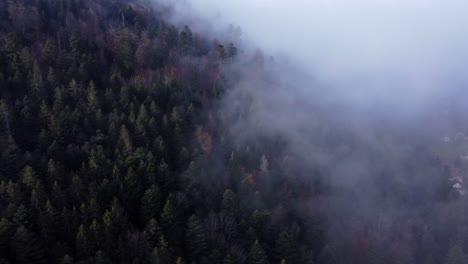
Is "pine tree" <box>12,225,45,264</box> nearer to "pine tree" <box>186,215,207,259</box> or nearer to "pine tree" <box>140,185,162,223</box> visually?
"pine tree" <box>140,185,162,223</box>

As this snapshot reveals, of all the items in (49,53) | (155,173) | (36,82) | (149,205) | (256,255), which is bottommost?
(256,255)

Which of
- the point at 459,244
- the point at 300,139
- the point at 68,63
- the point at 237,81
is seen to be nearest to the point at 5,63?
the point at 68,63

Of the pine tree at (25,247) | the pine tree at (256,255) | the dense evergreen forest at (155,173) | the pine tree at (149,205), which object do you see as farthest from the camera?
the pine tree at (149,205)

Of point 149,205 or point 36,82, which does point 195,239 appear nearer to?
point 149,205

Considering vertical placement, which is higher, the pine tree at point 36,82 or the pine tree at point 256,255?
→ the pine tree at point 36,82

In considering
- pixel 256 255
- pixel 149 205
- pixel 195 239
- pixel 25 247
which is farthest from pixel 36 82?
pixel 256 255

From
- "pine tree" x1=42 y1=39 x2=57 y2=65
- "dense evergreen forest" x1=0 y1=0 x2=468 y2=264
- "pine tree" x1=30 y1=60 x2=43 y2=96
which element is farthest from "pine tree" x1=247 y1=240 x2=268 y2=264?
"pine tree" x1=42 y1=39 x2=57 y2=65

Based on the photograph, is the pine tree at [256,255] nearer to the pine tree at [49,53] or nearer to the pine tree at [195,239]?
the pine tree at [195,239]

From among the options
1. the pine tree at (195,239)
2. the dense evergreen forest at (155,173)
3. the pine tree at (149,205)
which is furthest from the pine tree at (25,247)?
the pine tree at (195,239)

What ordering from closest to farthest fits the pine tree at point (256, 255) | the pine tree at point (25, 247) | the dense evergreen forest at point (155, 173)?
the pine tree at point (25, 247), the dense evergreen forest at point (155, 173), the pine tree at point (256, 255)
